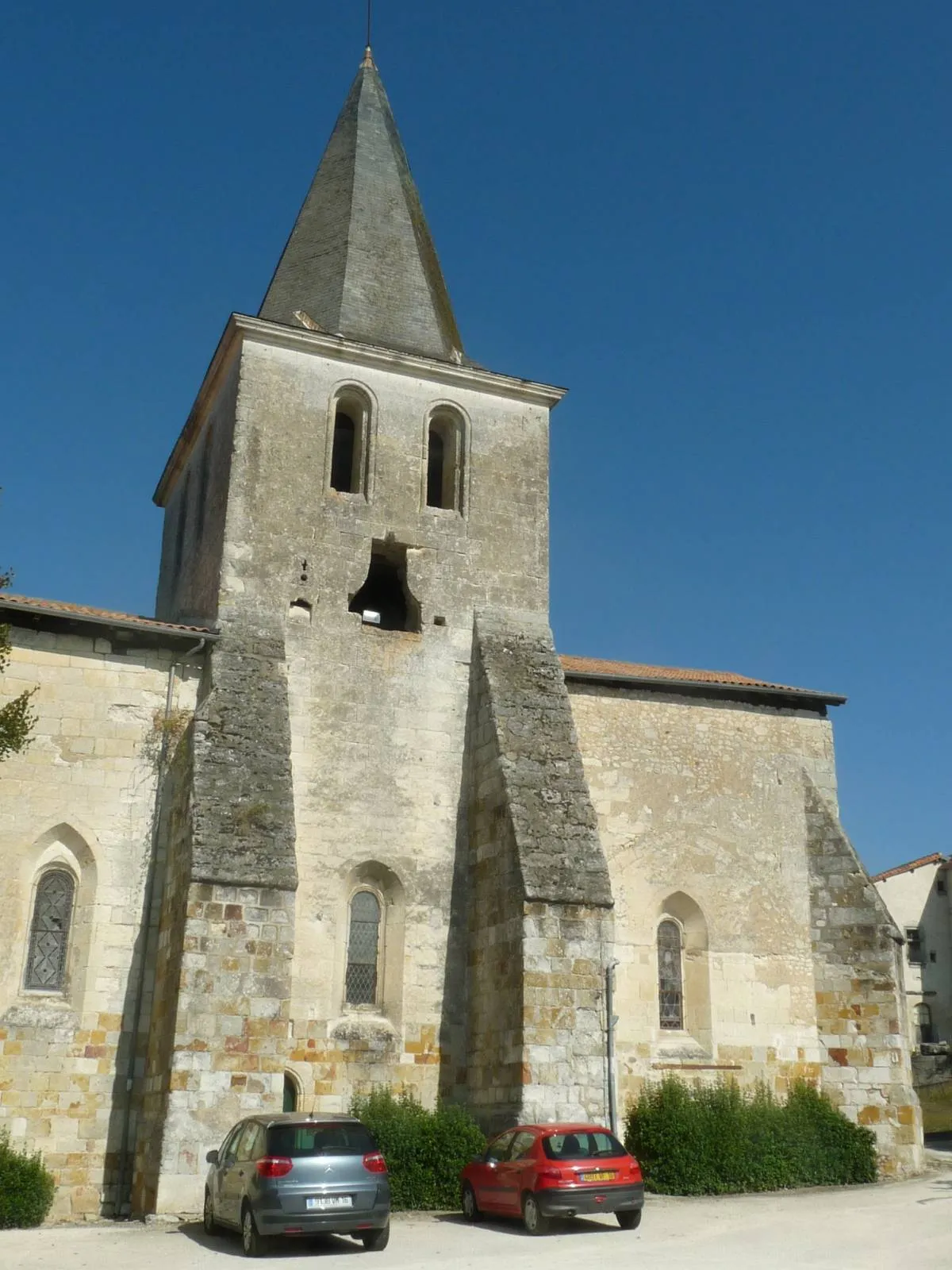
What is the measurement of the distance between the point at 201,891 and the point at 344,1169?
365cm

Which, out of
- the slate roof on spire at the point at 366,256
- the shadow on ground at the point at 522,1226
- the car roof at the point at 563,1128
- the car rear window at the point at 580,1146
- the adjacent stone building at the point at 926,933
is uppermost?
the slate roof on spire at the point at 366,256

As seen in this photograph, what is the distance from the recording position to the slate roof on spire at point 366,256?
18.6 meters

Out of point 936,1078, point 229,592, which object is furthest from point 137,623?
point 936,1078

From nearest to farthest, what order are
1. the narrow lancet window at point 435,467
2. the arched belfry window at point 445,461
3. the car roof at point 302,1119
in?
the car roof at point 302,1119 → the arched belfry window at point 445,461 → the narrow lancet window at point 435,467

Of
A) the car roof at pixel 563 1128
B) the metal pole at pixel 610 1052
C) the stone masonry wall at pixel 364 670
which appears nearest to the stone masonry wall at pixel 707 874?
the metal pole at pixel 610 1052

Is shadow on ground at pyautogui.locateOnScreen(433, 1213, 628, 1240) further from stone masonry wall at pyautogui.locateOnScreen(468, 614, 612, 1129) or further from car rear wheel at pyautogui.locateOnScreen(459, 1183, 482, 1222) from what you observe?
stone masonry wall at pyautogui.locateOnScreen(468, 614, 612, 1129)

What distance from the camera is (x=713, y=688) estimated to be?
61.0 feet

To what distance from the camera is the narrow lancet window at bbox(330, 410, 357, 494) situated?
18.3 meters

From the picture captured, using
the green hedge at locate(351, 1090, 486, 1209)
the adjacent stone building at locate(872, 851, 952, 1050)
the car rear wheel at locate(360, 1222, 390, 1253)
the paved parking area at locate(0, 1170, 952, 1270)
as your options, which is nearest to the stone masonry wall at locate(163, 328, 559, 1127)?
the green hedge at locate(351, 1090, 486, 1209)

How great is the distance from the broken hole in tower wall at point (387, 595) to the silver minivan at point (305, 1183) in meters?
7.73

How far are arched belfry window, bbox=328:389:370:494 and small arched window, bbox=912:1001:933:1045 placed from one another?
79.9ft

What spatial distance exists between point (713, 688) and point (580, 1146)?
8229 millimetres

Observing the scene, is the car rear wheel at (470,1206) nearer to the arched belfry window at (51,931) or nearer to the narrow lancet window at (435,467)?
the arched belfry window at (51,931)

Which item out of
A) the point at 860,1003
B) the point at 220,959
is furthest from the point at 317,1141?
the point at 860,1003
